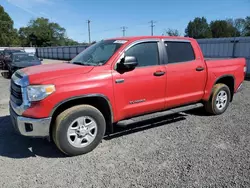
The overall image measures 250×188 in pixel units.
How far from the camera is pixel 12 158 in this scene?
363 centimetres

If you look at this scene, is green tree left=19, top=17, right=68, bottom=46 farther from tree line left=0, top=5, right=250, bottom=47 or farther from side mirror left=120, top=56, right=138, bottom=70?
side mirror left=120, top=56, right=138, bottom=70

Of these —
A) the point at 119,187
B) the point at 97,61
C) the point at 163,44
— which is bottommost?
the point at 119,187

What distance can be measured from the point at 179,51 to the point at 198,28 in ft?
330

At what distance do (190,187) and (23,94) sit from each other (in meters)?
2.65

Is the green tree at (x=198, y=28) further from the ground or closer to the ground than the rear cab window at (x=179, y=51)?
further from the ground

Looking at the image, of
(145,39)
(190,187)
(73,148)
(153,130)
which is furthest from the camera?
(153,130)

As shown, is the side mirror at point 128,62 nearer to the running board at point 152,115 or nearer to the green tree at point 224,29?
the running board at point 152,115

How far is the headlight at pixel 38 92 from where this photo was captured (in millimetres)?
3223

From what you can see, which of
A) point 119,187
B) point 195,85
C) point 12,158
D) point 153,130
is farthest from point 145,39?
point 12,158

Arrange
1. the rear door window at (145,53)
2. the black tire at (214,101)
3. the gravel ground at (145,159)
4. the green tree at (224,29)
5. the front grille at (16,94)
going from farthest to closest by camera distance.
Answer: the green tree at (224,29)
the black tire at (214,101)
the rear door window at (145,53)
the front grille at (16,94)
the gravel ground at (145,159)

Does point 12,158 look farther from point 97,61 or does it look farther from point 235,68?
point 235,68

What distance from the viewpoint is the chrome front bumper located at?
10.7ft

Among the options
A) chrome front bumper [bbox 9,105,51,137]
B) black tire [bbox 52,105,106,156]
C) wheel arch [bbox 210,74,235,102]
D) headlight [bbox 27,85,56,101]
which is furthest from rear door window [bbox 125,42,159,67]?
wheel arch [bbox 210,74,235,102]

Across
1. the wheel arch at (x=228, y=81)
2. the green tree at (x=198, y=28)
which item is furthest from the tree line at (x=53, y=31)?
the wheel arch at (x=228, y=81)
